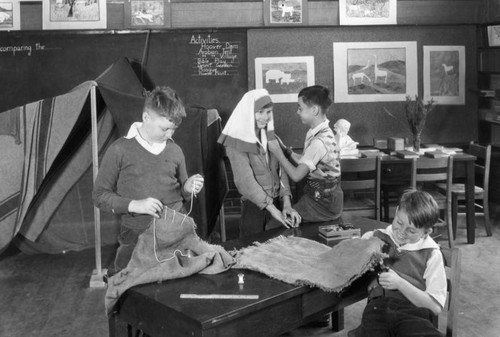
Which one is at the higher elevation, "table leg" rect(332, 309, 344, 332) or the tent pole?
the tent pole

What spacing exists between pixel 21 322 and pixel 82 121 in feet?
5.42

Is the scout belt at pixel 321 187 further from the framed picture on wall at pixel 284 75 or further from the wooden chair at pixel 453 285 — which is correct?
Answer: the framed picture on wall at pixel 284 75

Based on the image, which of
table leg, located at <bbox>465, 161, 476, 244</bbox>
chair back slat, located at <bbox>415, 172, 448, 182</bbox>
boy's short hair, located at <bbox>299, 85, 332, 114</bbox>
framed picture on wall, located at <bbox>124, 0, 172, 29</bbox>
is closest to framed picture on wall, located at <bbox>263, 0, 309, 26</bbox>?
A: framed picture on wall, located at <bbox>124, 0, 172, 29</bbox>

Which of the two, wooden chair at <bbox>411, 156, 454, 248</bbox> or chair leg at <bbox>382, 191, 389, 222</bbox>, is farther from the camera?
chair leg at <bbox>382, 191, 389, 222</bbox>

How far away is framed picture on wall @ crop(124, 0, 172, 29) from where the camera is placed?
6.28 meters

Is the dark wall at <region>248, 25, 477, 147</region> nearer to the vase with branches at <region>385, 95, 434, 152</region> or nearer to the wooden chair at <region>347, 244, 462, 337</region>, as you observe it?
the vase with branches at <region>385, 95, 434, 152</region>

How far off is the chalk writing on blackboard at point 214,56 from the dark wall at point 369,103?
0.16 m

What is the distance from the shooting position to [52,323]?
4.12 m

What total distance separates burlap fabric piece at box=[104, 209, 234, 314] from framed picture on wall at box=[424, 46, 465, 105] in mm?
4512

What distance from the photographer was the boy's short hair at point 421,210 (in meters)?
2.74

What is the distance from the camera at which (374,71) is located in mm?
6668

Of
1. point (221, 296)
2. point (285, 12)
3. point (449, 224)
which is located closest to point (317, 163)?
point (221, 296)

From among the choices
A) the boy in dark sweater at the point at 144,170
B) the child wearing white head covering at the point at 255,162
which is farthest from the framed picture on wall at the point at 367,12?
the boy in dark sweater at the point at 144,170

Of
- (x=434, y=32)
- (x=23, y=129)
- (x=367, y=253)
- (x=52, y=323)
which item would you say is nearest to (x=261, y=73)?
(x=434, y=32)
